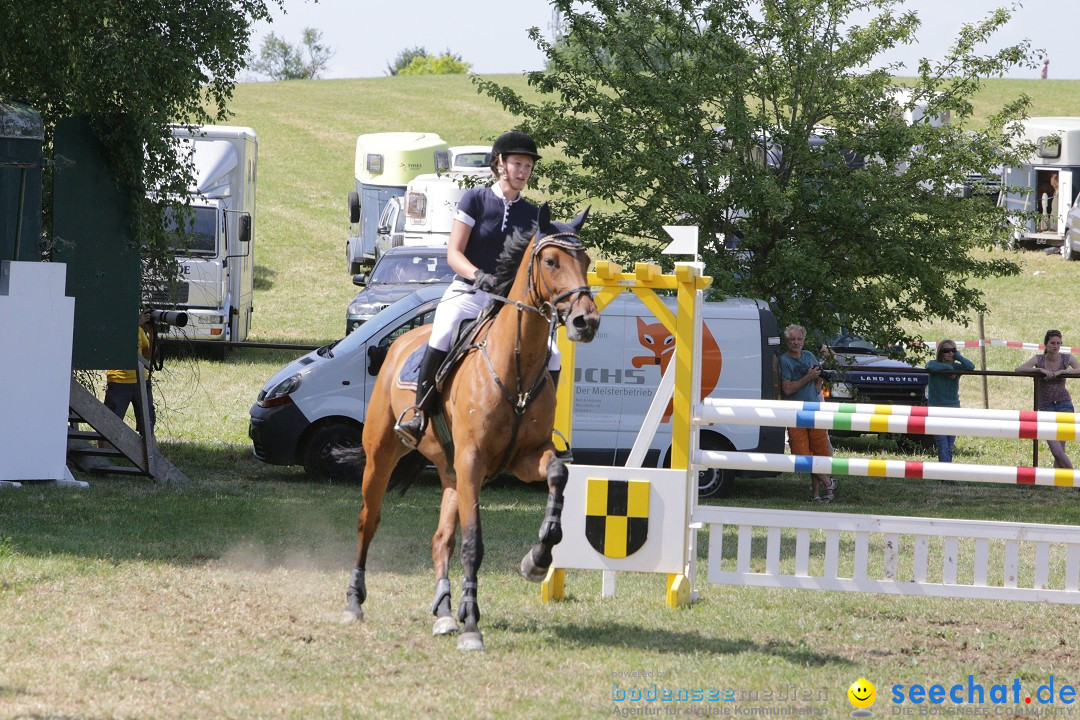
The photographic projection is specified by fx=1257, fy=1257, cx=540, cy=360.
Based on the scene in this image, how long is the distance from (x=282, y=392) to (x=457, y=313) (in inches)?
262

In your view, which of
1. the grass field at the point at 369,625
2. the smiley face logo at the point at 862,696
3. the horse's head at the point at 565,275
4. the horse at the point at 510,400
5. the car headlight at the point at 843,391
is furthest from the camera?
the car headlight at the point at 843,391

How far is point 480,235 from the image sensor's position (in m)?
7.11

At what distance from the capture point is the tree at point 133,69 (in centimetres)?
1152

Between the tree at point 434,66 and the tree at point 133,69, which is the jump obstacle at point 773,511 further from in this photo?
the tree at point 434,66

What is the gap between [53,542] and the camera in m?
9.20

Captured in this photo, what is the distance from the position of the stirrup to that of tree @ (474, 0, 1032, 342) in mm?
7623

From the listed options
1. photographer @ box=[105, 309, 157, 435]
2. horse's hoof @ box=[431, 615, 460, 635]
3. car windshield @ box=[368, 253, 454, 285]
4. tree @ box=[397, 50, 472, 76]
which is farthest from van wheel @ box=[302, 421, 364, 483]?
tree @ box=[397, 50, 472, 76]

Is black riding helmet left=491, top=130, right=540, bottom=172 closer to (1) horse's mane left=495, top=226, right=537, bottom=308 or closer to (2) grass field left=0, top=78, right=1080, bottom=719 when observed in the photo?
(1) horse's mane left=495, top=226, right=537, bottom=308

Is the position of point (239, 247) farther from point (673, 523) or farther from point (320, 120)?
point (320, 120)

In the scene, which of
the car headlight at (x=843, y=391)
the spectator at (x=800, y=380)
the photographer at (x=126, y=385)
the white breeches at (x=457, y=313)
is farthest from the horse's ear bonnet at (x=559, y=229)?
the car headlight at (x=843, y=391)

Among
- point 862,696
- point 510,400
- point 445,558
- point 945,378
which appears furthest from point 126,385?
point 862,696

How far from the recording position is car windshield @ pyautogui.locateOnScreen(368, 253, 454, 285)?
20.8 m

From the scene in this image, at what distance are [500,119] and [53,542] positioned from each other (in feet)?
183

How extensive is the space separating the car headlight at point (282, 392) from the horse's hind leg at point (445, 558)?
21.0ft
